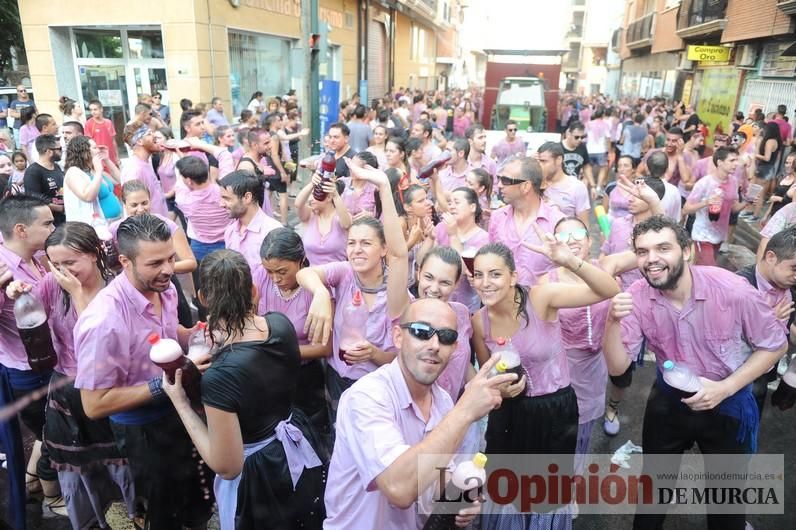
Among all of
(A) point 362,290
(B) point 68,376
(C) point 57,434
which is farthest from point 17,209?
(A) point 362,290

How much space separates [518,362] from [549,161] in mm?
3515

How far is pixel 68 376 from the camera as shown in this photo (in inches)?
113

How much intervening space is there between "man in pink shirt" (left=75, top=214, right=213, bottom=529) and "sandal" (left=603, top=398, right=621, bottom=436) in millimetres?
3016

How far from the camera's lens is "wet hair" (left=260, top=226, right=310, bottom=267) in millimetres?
3051

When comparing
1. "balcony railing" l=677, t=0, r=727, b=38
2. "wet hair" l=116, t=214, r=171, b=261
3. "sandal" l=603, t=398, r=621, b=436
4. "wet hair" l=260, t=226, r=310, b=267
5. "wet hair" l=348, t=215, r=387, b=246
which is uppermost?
"balcony railing" l=677, t=0, r=727, b=38

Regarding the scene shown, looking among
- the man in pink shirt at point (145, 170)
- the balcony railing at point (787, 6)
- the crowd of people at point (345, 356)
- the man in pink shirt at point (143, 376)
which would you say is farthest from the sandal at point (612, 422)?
the balcony railing at point (787, 6)

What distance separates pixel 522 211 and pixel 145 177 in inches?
152

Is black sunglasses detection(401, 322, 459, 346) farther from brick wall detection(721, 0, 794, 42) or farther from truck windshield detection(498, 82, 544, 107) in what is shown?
truck windshield detection(498, 82, 544, 107)

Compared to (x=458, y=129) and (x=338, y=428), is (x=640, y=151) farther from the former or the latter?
(x=338, y=428)

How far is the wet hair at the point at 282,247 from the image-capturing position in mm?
3051

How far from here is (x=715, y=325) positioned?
2.68 metres

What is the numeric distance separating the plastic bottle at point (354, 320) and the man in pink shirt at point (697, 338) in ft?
4.41

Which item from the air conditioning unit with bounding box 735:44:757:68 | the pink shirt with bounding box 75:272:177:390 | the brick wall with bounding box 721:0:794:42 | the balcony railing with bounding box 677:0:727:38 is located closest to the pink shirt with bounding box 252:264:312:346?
the pink shirt with bounding box 75:272:177:390

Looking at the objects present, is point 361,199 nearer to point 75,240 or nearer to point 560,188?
point 560,188
